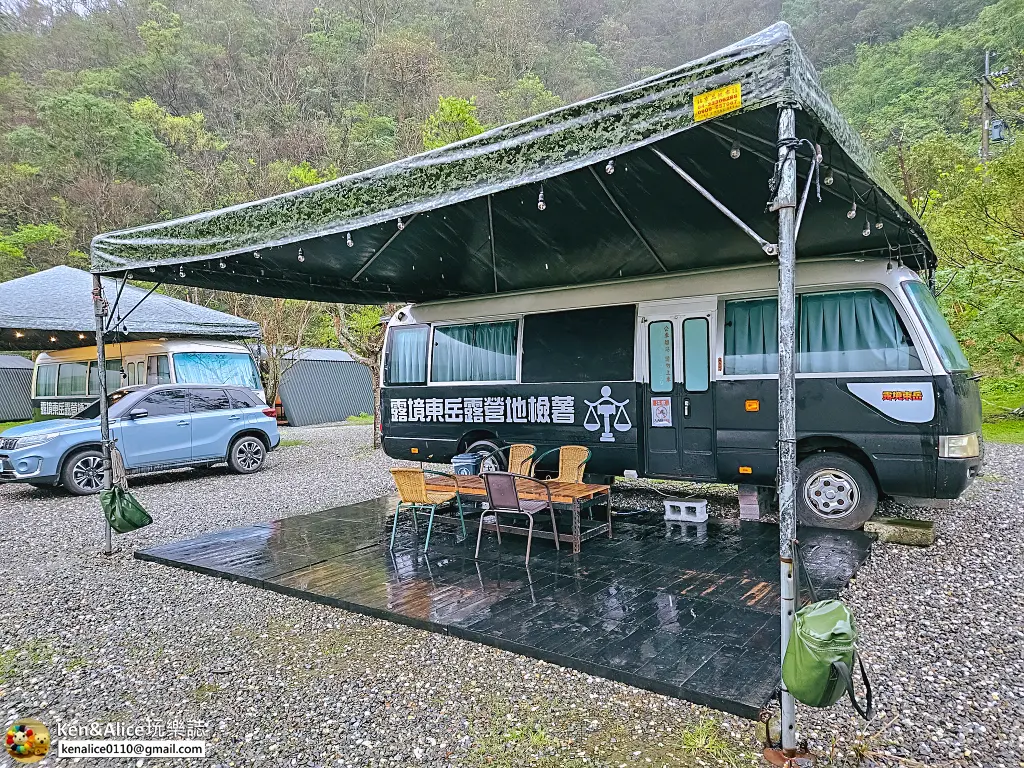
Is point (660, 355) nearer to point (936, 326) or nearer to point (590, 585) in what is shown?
point (936, 326)

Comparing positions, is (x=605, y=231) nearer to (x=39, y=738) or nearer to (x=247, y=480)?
(x=39, y=738)

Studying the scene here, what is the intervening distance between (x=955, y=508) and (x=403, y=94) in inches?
1138

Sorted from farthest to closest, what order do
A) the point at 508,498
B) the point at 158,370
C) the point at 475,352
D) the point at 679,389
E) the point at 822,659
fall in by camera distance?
the point at 158,370 < the point at 475,352 < the point at 679,389 < the point at 508,498 < the point at 822,659

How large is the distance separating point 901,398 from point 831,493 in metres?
0.99

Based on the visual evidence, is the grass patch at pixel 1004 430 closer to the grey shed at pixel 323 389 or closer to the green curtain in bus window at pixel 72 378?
the grey shed at pixel 323 389

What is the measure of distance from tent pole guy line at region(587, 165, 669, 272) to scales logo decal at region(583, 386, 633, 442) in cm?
138

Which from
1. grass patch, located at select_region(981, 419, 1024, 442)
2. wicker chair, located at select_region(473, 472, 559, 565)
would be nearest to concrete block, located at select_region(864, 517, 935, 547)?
wicker chair, located at select_region(473, 472, 559, 565)

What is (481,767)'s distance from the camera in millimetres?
2225

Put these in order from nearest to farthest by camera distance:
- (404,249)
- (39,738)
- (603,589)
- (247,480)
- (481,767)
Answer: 1. (481,767)
2. (39,738)
3. (603,589)
4. (404,249)
5. (247,480)

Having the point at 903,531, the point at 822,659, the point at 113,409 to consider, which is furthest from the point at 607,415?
the point at 113,409

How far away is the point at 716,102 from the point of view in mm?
2443

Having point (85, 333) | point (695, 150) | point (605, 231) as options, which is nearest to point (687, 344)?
point (605, 231)

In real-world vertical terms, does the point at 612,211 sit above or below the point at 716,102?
above

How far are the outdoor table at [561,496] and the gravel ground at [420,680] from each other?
1558 mm
